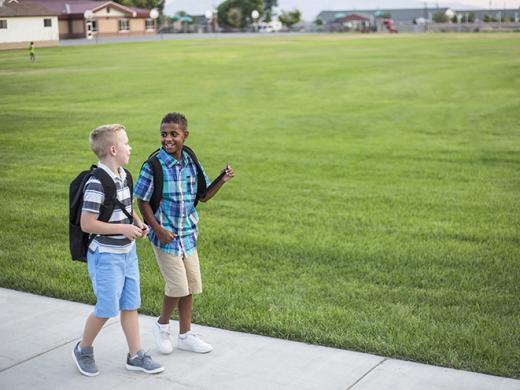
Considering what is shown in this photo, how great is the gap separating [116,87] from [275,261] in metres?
19.0

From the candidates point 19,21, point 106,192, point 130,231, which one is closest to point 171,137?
point 106,192

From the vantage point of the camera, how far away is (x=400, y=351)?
17.5ft

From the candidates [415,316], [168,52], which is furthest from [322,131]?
[168,52]

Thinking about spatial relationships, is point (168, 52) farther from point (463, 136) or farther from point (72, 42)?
point (463, 136)

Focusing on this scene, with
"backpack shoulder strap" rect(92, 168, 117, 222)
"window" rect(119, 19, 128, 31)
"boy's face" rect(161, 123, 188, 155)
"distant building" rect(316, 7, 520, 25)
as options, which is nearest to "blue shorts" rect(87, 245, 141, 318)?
"backpack shoulder strap" rect(92, 168, 117, 222)

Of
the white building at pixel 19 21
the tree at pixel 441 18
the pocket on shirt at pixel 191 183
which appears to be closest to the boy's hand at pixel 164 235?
the pocket on shirt at pixel 191 183

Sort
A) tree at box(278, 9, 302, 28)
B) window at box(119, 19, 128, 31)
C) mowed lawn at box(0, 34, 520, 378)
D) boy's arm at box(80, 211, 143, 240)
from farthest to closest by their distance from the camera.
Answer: tree at box(278, 9, 302, 28) < window at box(119, 19, 128, 31) < mowed lawn at box(0, 34, 520, 378) < boy's arm at box(80, 211, 143, 240)

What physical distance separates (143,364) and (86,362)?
0.33 m

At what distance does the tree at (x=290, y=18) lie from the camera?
103 metres

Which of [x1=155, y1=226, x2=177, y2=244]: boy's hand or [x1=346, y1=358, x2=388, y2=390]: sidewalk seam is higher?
[x1=155, y1=226, x2=177, y2=244]: boy's hand

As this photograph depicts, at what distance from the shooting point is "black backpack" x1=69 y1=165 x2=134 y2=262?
15.7 ft

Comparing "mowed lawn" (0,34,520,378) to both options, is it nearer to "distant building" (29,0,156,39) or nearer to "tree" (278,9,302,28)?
"distant building" (29,0,156,39)

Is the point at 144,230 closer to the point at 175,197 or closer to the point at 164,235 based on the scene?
the point at 164,235

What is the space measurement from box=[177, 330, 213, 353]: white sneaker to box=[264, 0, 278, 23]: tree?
94.4 meters
